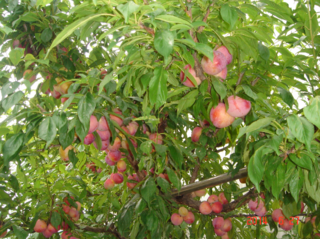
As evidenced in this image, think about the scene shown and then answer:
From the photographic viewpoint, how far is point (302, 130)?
18.8 inches

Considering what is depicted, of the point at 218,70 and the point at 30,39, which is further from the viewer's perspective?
the point at 30,39

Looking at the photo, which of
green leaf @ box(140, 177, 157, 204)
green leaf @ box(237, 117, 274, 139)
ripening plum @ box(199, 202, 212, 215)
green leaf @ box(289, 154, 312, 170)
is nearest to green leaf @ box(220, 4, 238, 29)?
green leaf @ box(237, 117, 274, 139)

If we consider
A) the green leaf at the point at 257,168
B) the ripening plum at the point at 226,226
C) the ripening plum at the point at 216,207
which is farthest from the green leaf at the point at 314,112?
the ripening plum at the point at 226,226

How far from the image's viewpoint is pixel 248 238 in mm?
1678

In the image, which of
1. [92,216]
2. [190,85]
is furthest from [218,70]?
[92,216]

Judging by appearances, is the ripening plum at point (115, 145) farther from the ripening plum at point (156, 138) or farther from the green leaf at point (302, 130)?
the green leaf at point (302, 130)

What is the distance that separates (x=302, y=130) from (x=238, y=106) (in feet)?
0.82

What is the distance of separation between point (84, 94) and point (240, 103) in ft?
1.47

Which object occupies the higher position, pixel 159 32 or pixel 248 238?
pixel 159 32

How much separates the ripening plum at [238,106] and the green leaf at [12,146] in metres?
0.61

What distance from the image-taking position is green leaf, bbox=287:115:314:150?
47cm

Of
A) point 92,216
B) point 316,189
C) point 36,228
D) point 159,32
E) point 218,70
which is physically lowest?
point 92,216

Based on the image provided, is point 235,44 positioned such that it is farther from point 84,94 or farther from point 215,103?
point 84,94

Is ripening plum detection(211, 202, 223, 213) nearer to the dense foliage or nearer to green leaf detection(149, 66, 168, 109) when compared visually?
the dense foliage
